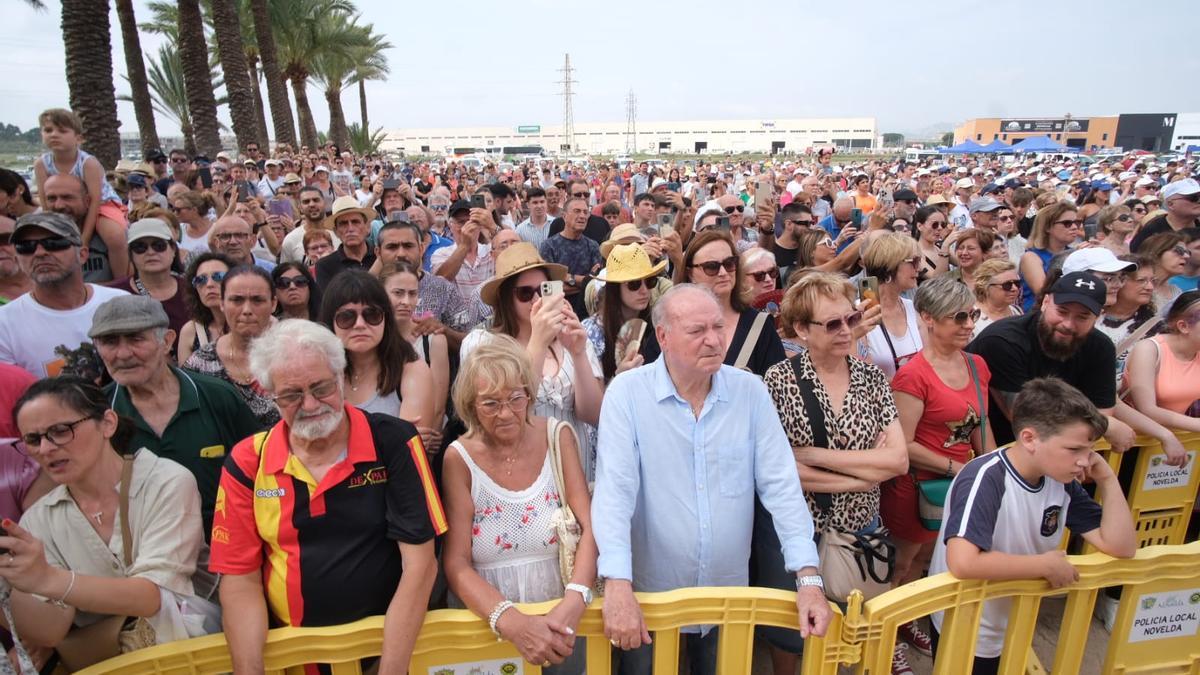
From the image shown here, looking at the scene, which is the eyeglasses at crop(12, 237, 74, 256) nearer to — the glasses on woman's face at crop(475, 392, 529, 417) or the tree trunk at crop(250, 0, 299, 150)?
the glasses on woman's face at crop(475, 392, 529, 417)

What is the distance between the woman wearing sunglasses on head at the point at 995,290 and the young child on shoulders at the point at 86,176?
232 inches

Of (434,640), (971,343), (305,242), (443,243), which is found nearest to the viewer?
(434,640)

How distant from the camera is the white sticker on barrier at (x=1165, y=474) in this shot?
3.30 meters

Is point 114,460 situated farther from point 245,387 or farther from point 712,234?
point 712,234

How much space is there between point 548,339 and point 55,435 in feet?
5.43

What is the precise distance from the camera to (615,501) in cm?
212

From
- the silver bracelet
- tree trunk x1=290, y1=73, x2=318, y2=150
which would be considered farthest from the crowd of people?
tree trunk x1=290, y1=73, x2=318, y2=150

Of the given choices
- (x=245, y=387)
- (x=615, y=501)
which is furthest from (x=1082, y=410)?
(x=245, y=387)

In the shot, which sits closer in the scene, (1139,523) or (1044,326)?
(1044,326)

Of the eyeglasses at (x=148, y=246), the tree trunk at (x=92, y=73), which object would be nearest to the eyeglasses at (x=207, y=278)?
the eyeglasses at (x=148, y=246)

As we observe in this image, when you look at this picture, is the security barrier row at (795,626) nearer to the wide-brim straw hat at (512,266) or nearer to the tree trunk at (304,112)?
the wide-brim straw hat at (512,266)

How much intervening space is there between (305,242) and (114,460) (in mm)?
3467

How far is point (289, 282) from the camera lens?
3.53m

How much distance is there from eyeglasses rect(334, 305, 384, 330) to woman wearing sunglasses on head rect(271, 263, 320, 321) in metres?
0.94
